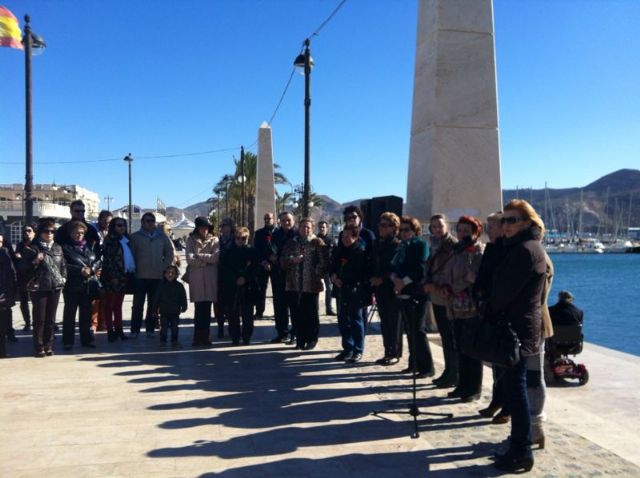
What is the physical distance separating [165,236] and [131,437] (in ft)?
16.4

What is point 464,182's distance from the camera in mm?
8703

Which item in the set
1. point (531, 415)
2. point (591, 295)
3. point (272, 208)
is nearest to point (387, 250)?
point (531, 415)

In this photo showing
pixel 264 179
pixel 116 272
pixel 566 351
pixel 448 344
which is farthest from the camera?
pixel 264 179

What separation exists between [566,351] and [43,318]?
657 cm

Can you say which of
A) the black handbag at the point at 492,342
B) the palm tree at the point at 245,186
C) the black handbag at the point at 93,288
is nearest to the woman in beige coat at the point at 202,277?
the black handbag at the point at 93,288

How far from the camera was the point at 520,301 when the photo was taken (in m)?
3.85

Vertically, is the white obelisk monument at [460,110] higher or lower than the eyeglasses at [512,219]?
higher

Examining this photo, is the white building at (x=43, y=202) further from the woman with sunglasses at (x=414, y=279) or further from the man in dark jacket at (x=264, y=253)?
the woman with sunglasses at (x=414, y=279)

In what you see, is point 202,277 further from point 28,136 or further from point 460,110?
point 28,136

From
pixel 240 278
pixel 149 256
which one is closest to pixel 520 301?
pixel 240 278

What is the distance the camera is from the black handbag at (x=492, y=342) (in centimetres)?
379

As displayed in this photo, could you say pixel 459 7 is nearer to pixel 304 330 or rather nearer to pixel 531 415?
pixel 304 330

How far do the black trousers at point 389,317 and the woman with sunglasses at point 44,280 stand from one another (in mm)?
4329

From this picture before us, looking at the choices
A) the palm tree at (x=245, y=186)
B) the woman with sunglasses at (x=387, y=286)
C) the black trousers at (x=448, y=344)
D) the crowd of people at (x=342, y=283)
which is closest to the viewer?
the crowd of people at (x=342, y=283)
